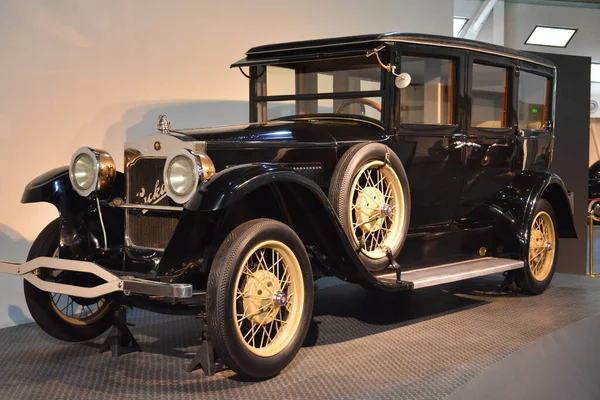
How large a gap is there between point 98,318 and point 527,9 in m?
9.81

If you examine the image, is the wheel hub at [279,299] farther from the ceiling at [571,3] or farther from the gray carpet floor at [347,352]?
the ceiling at [571,3]

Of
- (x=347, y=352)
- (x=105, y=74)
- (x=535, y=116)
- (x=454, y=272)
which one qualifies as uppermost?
(x=105, y=74)

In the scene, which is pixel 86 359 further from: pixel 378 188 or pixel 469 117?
pixel 469 117

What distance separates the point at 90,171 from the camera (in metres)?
3.21

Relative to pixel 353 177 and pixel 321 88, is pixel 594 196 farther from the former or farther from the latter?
pixel 353 177

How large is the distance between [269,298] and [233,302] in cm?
24

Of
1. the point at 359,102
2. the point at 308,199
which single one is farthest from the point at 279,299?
the point at 359,102

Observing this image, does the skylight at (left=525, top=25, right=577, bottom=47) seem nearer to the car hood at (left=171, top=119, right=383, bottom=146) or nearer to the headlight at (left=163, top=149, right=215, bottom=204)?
the car hood at (left=171, top=119, right=383, bottom=146)

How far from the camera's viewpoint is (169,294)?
2.48m

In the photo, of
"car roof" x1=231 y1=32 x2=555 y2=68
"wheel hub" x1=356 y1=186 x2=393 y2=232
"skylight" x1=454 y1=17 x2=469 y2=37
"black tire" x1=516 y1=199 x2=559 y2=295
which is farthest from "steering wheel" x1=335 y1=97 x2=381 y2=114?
"skylight" x1=454 y1=17 x2=469 y2=37

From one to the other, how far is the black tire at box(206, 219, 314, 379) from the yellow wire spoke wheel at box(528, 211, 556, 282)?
2279 mm

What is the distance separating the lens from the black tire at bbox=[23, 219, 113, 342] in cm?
320

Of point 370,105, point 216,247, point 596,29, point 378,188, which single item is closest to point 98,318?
point 216,247

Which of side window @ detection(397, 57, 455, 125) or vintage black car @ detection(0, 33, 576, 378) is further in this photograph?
side window @ detection(397, 57, 455, 125)
